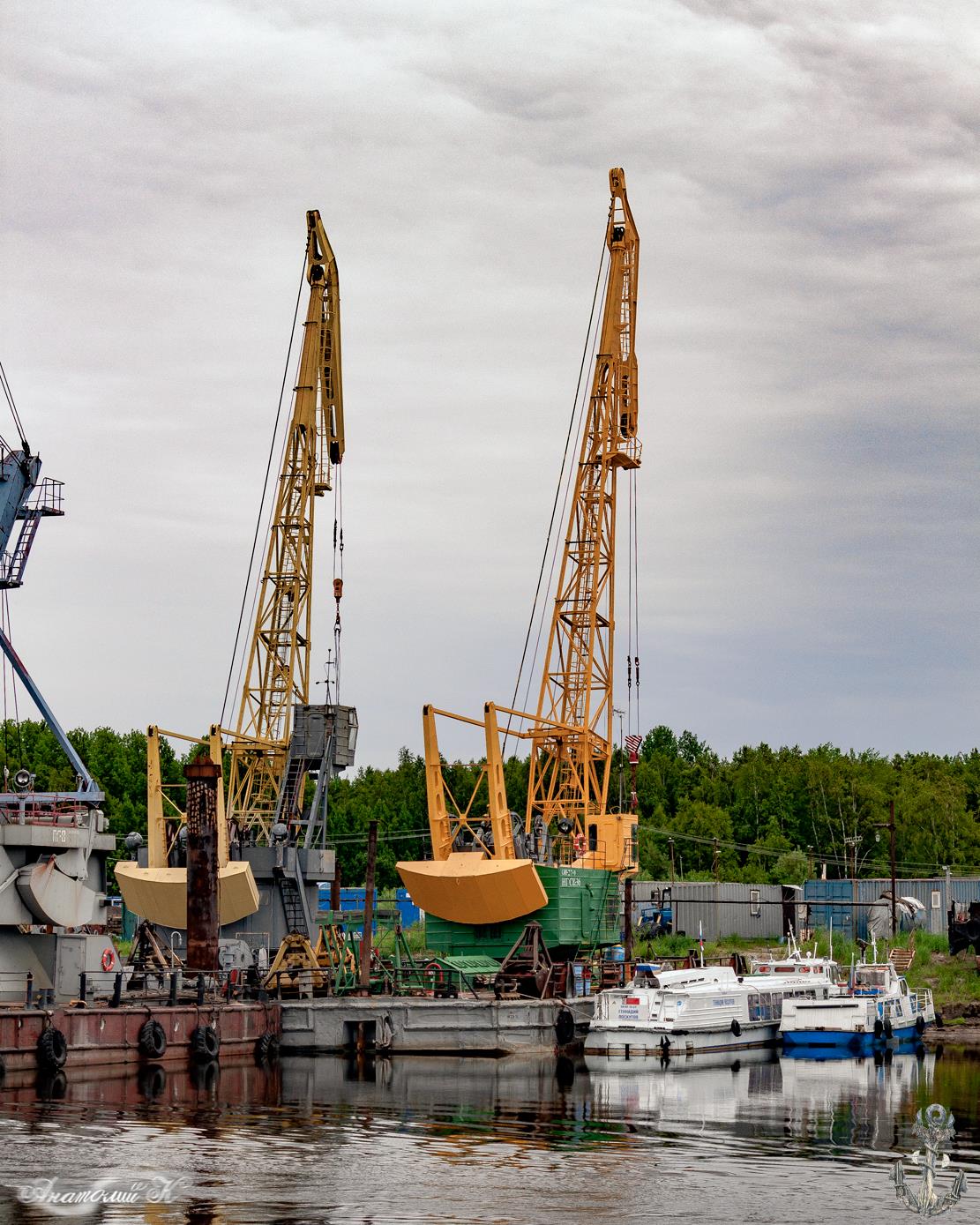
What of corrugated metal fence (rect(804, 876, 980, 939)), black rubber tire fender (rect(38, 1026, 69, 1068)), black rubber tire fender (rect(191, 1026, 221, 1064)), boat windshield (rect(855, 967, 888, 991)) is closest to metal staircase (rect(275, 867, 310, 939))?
boat windshield (rect(855, 967, 888, 991))

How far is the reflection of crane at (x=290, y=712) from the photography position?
79.4 metres

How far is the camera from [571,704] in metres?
86.6

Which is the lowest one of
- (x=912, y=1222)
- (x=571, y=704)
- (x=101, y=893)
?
(x=912, y=1222)

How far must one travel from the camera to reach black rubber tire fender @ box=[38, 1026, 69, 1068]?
48000 millimetres

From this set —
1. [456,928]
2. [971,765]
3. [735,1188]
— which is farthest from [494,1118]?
[971,765]

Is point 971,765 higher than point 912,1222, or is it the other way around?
point 971,765

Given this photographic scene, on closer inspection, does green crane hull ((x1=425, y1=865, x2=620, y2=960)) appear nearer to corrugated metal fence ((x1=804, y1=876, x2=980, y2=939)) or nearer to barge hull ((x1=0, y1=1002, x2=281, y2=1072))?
barge hull ((x1=0, y1=1002, x2=281, y2=1072))

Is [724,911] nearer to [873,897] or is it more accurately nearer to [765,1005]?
[873,897]

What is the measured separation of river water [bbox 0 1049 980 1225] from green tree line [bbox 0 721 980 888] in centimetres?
7683

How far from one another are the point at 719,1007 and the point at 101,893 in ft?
74.2

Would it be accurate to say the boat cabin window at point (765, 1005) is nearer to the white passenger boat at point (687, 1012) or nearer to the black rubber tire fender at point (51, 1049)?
the white passenger boat at point (687, 1012)

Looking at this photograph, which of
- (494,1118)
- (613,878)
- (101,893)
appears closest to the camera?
(494,1118)

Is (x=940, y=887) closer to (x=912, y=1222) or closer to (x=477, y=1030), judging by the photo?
(x=477, y=1030)

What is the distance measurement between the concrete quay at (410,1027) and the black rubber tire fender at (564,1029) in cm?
46
